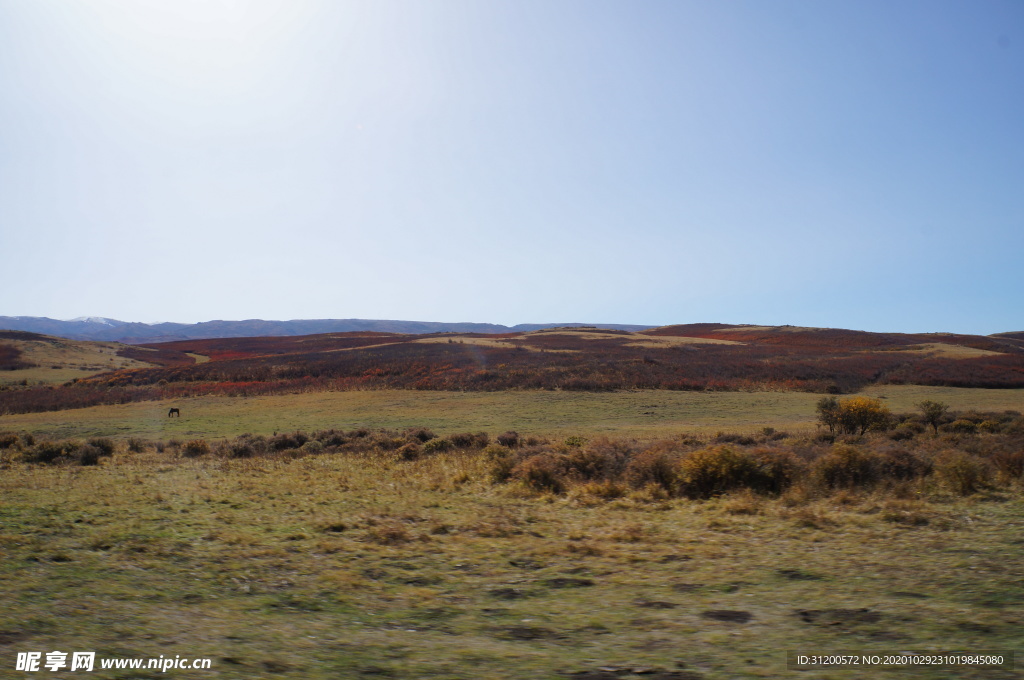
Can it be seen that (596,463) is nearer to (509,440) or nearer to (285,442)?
(509,440)

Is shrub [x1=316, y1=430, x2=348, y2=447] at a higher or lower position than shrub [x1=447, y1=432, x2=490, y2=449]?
lower

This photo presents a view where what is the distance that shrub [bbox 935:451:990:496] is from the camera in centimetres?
1030

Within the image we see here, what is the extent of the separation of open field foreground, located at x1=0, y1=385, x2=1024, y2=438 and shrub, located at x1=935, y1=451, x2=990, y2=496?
36.5 feet

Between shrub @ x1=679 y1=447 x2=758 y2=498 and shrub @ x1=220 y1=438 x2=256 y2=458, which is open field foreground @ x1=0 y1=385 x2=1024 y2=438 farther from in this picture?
shrub @ x1=679 y1=447 x2=758 y2=498

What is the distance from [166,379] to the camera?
5181cm

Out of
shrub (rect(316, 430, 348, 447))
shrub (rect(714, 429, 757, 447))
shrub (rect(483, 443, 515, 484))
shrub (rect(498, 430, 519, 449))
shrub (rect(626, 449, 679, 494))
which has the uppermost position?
shrub (rect(626, 449, 679, 494))

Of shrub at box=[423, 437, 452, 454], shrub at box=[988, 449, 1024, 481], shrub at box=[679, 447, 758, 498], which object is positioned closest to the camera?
shrub at box=[988, 449, 1024, 481]

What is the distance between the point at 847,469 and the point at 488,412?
72.7 feet

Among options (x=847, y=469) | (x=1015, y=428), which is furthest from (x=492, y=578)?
(x=1015, y=428)

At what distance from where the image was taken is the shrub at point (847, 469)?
1121 centimetres

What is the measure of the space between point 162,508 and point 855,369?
52.7 metres

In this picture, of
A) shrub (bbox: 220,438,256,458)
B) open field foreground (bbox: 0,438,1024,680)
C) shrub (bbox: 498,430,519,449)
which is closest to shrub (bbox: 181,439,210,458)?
shrub (bbox: 220,438,256,458)

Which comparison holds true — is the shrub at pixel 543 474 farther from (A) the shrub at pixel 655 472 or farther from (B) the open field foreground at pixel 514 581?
(A) the shrub at pixel 655 472

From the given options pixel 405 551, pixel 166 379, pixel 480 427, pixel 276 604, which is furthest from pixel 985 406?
pixel 166 379
